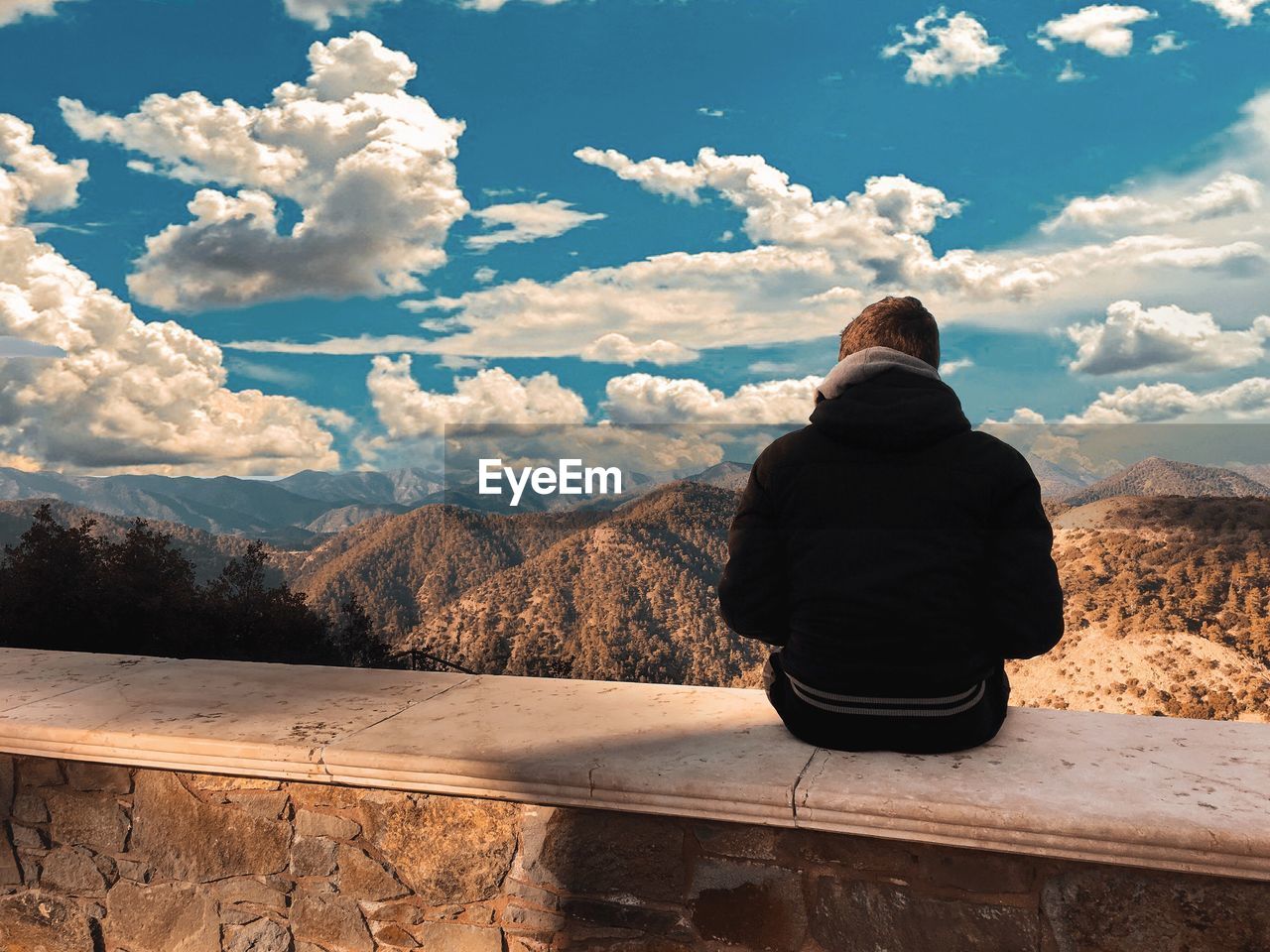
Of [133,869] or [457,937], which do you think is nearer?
[457,937]

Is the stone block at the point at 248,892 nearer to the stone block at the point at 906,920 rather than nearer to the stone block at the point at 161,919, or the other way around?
the stone block at the point at 161,919

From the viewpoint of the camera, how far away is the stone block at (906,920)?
1.63 m

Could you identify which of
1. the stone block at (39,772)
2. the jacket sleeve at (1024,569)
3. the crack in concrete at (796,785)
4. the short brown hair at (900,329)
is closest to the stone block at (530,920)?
the crack in concrete at (796,785)

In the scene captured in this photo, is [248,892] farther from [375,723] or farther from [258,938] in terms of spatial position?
[375,723]

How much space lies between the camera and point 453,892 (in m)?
1.98

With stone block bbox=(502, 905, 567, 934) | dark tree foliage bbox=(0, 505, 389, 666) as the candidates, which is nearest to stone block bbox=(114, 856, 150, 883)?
stone block bbox=(502, 905, 567, 934)

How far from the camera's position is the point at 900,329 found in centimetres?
177

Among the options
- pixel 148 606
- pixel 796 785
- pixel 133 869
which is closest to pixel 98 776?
pixel 133 869

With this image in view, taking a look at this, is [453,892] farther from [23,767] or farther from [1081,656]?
[1081,656]

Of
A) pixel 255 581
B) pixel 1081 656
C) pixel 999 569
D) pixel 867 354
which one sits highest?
pixel 867 354

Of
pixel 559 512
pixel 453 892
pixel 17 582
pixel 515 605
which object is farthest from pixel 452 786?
pixel 559 512

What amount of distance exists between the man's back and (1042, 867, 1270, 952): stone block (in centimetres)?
33

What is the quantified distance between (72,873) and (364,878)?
2.76 ft

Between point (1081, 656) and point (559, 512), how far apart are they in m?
14.3
